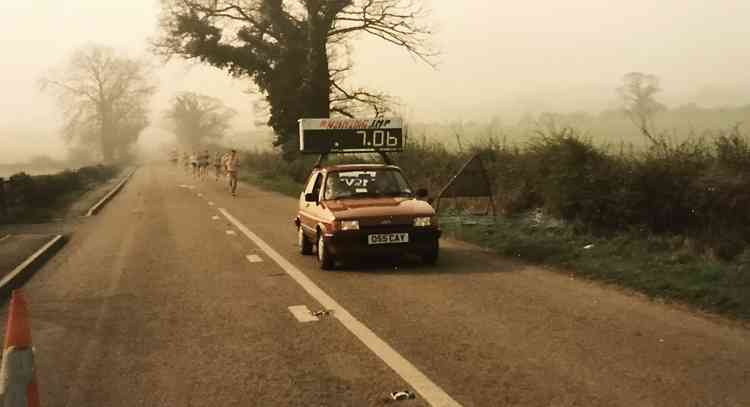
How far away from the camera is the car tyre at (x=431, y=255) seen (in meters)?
10.6

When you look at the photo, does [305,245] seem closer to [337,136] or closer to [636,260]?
[337,136]

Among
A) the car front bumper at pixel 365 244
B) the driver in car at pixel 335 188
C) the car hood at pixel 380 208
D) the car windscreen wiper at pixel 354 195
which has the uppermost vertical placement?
the driver in car at pixel 335 188

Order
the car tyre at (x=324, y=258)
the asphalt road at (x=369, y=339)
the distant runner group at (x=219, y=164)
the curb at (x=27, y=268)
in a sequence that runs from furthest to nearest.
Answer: the distant runner group at (x=219, y=164), the car tyre at (x=324, y=258), the curb at (x=27, y=268), the asphalt road at (x=369, y=339)

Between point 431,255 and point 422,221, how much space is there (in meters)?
0.61

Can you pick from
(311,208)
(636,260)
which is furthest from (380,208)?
(636,260)

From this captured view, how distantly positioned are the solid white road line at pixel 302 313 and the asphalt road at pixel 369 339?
0.30 ft

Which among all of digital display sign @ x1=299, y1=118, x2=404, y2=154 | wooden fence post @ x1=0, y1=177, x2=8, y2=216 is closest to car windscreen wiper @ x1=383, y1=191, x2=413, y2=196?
digital display sign @ x1=299, y1=118, x2=404, y2=154

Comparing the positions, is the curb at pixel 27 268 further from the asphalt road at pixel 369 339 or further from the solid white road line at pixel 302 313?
the solid white road line at pixel 302 313

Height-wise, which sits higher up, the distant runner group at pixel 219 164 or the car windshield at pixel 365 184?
the car windshield at pixel 365 184

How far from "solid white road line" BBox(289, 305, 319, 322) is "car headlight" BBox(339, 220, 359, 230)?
235cm

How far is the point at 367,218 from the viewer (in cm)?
1027

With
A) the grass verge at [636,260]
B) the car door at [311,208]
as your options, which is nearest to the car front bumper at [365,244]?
the car door at [311,208]

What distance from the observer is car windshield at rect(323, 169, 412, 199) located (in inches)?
452

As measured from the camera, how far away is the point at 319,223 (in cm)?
1088
